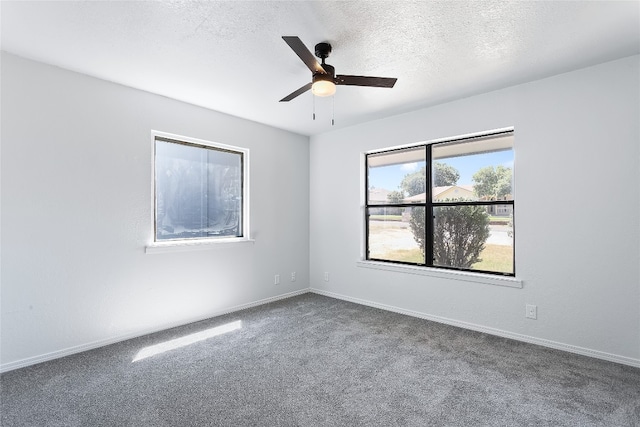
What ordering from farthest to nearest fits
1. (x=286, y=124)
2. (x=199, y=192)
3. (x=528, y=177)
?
(x=286, y=124) < (x=199, y=192) < (x=528, y=177)

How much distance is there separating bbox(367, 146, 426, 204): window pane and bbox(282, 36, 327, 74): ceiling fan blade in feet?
7.12

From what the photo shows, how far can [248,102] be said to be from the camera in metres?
3.47

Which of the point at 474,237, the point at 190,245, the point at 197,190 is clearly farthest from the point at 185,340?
the point at 474,237

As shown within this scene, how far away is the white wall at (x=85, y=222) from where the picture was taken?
247cm

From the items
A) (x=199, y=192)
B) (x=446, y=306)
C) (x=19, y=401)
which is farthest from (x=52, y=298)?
(x=446, y=306)

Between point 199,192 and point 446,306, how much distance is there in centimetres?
324

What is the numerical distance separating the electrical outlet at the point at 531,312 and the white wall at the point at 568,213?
0.04 metres

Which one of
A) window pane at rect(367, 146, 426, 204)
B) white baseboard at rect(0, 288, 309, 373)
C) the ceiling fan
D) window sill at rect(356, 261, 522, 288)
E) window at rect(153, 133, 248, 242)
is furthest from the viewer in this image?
window pane at rect(367, 146, 426, 204)

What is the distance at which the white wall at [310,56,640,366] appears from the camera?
8.26 ft

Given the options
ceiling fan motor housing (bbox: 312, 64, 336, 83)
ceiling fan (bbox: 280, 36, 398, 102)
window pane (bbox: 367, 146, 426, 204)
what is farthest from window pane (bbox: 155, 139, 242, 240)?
ceiling fan motor housing (bbox: 312, 64, 336, 83)

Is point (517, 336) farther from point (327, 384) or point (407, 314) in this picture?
point (327, 384)

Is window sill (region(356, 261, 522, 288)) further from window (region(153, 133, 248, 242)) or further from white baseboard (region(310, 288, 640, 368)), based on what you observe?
window (region(153, 133, 248, 242))

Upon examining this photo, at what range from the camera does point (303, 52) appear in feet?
6.29

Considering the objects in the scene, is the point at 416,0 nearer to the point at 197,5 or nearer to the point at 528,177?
the point at 197,5
